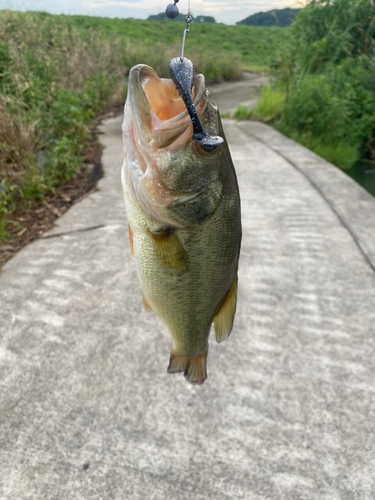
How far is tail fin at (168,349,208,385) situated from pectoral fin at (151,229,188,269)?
0.39 m

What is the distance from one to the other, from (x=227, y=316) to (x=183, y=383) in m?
1.38

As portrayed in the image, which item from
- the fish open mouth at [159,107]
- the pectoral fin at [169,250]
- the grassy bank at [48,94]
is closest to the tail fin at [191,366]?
the pectoral fin at [169,250]

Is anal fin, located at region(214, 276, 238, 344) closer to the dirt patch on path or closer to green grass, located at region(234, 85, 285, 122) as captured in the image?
the dirt patch on path

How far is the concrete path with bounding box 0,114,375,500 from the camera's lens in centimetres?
193

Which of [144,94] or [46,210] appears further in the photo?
[46,210]

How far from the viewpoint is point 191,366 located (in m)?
1.32

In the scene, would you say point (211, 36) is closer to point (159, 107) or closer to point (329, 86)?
point (329, 86)

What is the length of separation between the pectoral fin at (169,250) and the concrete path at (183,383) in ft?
4.40

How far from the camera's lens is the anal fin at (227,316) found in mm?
1161

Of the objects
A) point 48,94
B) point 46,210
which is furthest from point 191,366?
point 48,94

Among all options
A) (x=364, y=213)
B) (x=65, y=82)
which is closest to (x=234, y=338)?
(x=364, y=213)

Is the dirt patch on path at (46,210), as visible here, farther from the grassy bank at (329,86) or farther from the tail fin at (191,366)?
the grassy bank at (329,86)

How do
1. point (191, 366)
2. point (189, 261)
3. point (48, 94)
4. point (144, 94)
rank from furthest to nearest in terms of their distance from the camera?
1. point (48, 94)
2. point (191, 366)
3. point (189, 261)
4. point (144, 94)

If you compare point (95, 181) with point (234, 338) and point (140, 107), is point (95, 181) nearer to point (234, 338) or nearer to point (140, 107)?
point (234, 338)
